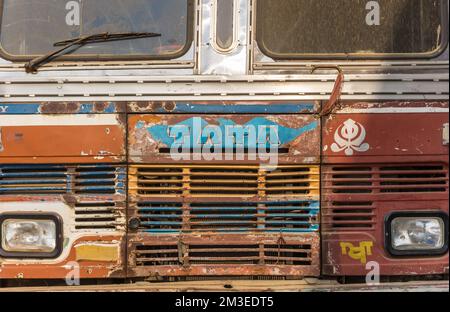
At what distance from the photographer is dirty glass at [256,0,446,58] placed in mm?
3854

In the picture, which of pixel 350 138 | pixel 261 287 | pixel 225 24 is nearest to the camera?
pixel 261 287

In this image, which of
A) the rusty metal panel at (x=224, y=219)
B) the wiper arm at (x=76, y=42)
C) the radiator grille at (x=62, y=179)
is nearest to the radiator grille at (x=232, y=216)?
the rusty metal panel at (x=224, y=219)

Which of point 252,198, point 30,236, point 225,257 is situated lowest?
point 225,257

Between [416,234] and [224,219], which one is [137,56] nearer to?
[224,219]

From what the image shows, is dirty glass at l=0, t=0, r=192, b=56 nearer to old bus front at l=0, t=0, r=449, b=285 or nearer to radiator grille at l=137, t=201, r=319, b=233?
old bus front at l=0, t=0, r=449, b=285

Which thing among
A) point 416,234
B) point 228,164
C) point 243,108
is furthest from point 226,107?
point 416,234

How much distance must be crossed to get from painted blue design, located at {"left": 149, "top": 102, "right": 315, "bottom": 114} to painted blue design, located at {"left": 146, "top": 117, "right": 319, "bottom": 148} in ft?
0.17

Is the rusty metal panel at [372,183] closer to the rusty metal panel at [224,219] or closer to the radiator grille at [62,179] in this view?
the rusty metal panel at [224,219]

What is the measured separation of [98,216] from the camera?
12.4ft

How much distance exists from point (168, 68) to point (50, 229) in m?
1.17

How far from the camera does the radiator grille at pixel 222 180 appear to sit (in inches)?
147

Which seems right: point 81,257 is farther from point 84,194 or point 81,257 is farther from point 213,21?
point 213,21

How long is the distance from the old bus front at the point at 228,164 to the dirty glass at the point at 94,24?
77 mm

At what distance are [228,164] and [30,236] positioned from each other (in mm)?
1230
